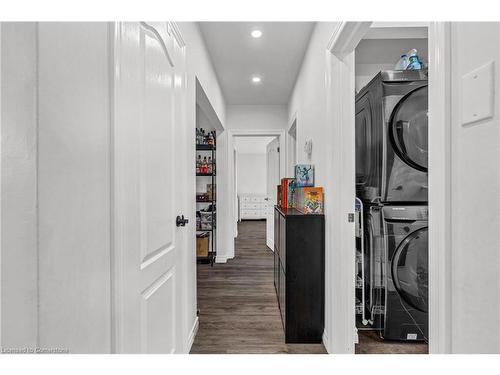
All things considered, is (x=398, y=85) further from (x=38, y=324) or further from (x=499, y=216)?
(x=38, y=324)

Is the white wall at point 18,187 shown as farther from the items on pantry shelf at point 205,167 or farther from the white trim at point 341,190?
the items on pantry shelf at point 205,167

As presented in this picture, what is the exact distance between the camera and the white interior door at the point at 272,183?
5246 mm

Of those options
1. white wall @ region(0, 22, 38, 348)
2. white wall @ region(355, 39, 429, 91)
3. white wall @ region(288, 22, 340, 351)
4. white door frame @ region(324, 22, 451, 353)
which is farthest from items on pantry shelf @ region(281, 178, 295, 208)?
white wall @ region(0, 22, 38, 348)

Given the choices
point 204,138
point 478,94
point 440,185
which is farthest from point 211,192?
point 478,94

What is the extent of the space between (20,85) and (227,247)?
4148 mm

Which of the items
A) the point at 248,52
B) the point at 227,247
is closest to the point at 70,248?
the point at 248,52

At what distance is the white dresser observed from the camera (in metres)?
9.51

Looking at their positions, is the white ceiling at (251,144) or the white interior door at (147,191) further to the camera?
the white ceiling at (251,144)

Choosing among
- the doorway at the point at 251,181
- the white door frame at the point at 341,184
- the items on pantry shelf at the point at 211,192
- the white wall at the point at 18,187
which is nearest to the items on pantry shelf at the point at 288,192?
the white door frame at the point at 341,184

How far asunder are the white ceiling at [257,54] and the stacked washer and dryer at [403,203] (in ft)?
3.23

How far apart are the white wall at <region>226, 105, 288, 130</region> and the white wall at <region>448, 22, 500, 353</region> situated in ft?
13.7

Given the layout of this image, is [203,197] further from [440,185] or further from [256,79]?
[440,185]

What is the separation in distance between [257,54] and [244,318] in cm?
257

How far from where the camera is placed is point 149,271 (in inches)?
49.1
